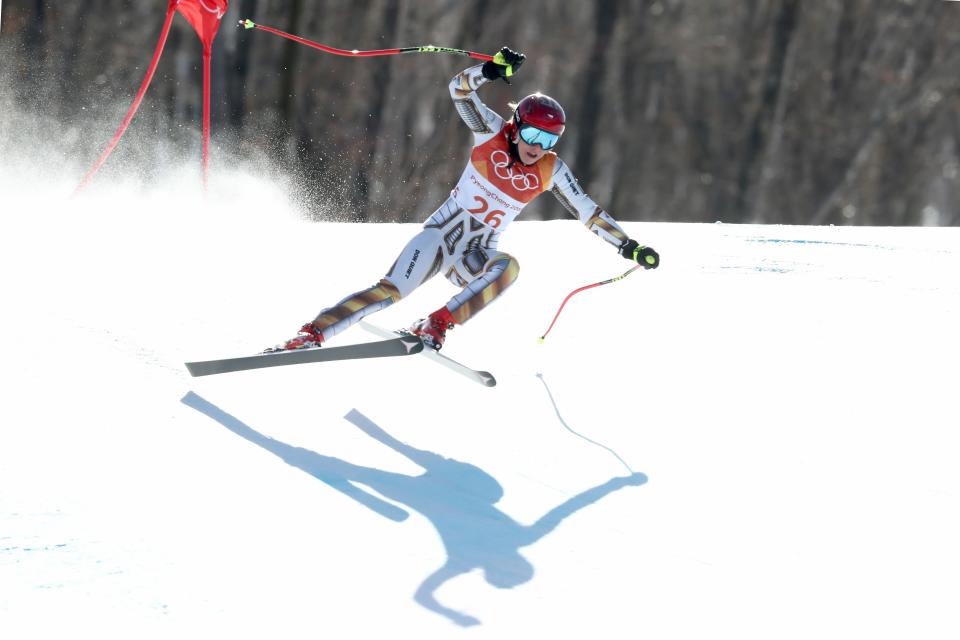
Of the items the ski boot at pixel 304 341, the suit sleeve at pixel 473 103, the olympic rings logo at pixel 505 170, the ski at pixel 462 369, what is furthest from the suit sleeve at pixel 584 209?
the ski boot at pixel 304 341

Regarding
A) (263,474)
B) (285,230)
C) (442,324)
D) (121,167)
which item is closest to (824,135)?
(121,167)

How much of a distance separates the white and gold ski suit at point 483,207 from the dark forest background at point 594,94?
1038 centimetres

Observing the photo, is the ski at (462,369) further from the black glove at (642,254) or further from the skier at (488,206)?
the black glove at (642,254)

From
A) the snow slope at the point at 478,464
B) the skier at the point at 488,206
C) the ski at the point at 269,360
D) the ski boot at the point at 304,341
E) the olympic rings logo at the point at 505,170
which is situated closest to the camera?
the snow slope at the point at 478,464

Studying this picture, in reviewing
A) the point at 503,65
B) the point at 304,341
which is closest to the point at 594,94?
the point at 503,65

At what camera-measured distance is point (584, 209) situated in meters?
4.49

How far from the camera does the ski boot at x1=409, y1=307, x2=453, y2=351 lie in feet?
13.1

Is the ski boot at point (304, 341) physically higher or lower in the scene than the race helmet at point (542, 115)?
Result: lower

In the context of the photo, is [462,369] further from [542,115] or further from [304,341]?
[542,115]

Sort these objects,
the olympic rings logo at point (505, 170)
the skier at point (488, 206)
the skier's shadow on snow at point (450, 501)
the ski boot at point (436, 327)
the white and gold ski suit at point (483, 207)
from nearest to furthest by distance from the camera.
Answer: the skier's shadow on snow at point (450, 501) < the ski boot at point (436, 327) < the skier at point (488, 206) < the white and gold ski suit at point (483, 207) < the olympic rings logo at point (505, 170)

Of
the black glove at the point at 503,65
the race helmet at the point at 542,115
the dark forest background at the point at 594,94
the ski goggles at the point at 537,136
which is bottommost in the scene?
the dark forest background at the point at 594,94

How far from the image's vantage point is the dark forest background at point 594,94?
1532 cm

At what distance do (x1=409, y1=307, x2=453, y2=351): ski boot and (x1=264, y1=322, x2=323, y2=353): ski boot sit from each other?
0.39m

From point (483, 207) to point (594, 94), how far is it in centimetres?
1546
